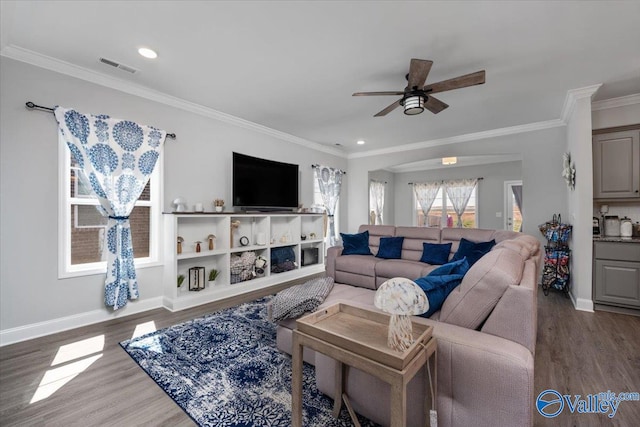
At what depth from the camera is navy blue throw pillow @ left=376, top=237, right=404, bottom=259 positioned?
4.36m

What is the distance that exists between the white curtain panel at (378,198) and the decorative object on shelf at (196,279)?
560 centimetres

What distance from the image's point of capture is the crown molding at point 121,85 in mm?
2613

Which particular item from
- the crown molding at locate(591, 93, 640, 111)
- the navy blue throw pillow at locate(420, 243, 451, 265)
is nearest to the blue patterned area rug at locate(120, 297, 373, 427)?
the navy blue throw pillow at locate(420, 243, 451, 265)

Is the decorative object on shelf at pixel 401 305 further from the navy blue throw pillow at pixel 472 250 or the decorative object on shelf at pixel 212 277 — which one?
the decorative object on shelf at pixel 212 277

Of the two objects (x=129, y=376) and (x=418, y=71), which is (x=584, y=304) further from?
(x=129, y=376)

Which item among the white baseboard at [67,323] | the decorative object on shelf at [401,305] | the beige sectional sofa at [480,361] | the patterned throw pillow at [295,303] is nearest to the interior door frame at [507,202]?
the beige sectional sofa at [480,361]

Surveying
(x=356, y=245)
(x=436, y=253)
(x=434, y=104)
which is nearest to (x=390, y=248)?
(x=356, y=245)

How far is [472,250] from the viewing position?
3605 mm

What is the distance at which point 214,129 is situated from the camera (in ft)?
13.8

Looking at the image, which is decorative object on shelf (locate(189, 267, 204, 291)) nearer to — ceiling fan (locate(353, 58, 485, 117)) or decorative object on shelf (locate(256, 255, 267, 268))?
decorative object on shelf (locate(256, 255, 267, 268))

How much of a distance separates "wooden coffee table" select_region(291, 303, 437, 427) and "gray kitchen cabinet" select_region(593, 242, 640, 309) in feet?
12.1

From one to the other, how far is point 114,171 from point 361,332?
10.6 feet

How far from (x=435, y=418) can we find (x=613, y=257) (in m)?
3.84

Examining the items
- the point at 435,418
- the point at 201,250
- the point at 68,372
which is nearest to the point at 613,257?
the point at 435,418
